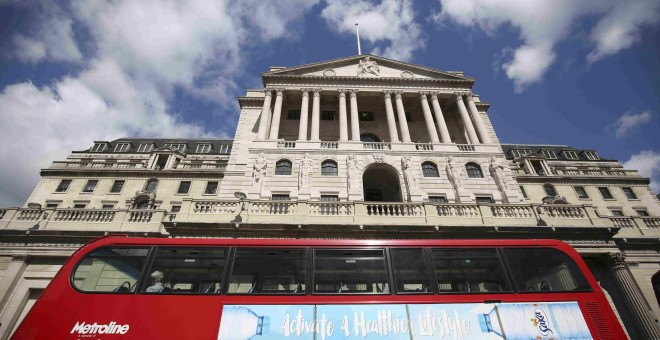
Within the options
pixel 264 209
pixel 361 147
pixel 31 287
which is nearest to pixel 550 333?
pixel 264 209

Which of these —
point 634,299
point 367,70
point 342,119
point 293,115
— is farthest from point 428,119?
point 634,299

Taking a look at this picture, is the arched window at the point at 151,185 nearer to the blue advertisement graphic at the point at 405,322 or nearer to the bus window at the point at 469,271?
the blue advertisement graphic at the point at 405,322

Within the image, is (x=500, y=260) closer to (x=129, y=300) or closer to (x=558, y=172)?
(x=129, y=300)

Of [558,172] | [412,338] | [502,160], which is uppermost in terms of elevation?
[558,172]

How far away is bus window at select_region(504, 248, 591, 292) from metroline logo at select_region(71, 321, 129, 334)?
8.98 m

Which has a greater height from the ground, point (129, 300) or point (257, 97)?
point (257, 97)

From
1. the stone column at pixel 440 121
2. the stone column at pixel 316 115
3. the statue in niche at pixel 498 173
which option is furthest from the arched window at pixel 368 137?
the statue in niche at pixel 498 173

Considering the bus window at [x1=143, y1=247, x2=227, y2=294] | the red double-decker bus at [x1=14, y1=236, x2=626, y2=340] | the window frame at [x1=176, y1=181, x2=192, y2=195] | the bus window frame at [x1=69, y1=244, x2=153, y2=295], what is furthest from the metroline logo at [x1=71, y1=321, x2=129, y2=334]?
the window frame at [x1=176, y1=181, x2=192, y2=195]

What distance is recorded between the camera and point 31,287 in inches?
582

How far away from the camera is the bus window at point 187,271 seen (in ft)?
22.1

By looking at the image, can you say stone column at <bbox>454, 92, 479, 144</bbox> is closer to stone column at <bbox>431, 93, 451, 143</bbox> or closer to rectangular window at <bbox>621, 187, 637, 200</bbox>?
stone column at <bbox>431, 93, 451, 143</bbox>

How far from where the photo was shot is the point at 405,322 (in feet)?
20.7

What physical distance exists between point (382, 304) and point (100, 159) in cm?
4391

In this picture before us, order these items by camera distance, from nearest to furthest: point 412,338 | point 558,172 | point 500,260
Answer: point 412,338, point 500,260, point 558,172
